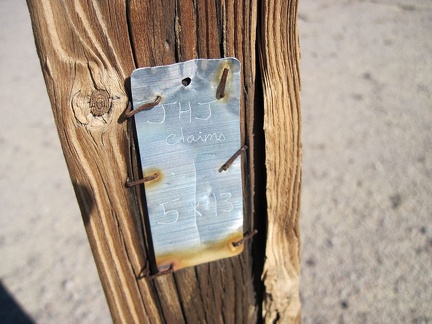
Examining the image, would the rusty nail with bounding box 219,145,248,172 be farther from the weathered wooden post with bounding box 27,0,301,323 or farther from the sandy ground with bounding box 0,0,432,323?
the sandy ground with bounding box 0,0,432,323

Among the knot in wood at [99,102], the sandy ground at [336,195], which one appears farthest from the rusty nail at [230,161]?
the sandy ground at [336,195]

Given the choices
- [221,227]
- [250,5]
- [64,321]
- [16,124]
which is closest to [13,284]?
[64,321]

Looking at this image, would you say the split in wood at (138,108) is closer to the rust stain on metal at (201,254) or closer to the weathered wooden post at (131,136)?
the weathered wooden post at (131,136)

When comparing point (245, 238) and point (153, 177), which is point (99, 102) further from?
point (245, 238)

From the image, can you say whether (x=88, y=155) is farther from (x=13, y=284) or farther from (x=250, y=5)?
(x=13, y=284)

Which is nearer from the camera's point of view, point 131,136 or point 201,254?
point 131,136

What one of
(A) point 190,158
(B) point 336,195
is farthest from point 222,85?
(B) point 336,195
